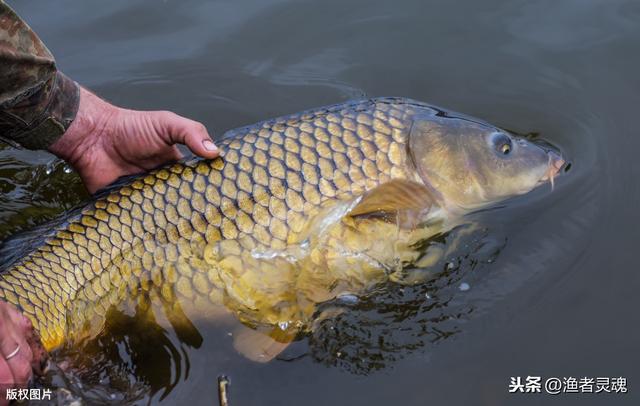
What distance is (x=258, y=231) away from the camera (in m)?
3.03

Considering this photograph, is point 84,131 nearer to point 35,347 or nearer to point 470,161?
point 35,347

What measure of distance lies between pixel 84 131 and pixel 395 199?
1.69 metres

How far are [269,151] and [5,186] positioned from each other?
1.90 m

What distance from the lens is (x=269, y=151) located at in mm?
3141

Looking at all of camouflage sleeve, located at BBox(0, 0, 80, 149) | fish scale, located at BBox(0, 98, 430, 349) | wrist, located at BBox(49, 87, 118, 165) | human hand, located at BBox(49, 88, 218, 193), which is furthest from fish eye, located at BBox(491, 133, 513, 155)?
camouflage sleeve, located at BBox(0, 0, 80, 149)

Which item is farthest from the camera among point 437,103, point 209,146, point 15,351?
point 437,103

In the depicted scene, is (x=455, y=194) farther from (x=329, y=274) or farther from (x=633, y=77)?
(x=633, y=77)

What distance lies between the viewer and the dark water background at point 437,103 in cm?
301

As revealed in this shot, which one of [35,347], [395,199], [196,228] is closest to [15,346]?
[35,347]

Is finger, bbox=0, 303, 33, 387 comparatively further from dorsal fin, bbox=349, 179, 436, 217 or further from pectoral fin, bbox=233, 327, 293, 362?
dorsal fin, bbox=349, 179, 436, 217

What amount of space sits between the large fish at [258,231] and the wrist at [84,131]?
0.70 meters

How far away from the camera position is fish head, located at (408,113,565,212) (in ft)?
11.0

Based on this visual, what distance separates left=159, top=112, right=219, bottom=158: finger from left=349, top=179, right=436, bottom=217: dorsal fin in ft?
2.21

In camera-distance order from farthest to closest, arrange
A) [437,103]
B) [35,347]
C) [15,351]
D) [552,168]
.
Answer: [437,103], [552,168], [35,347], [15,351]
